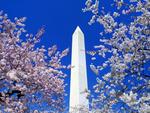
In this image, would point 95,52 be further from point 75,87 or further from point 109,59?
point 75,87

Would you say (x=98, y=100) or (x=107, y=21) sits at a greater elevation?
(x=107, y=21)

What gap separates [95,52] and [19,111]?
2.11 m

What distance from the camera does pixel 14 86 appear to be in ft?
25.9

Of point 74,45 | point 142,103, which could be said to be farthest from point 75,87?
point 142,103

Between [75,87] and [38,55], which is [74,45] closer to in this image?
[75,87]

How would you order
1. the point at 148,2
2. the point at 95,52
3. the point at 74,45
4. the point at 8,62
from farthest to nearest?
the point at 74,45, the point at 8,62, the point at 95,52, the point at 148,2

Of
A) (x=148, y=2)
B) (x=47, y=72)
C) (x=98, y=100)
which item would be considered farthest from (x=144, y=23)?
(x=47, y=72)

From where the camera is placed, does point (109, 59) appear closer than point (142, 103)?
No

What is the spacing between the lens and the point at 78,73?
13.3 m

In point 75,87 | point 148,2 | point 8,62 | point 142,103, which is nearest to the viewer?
point 142,103

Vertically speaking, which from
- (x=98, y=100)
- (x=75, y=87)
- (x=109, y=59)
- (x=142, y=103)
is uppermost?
(x=75, y=87)

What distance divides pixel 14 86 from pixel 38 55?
1.60 meters

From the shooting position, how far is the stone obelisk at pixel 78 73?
499 inches

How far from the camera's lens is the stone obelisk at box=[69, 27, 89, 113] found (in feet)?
41.6
